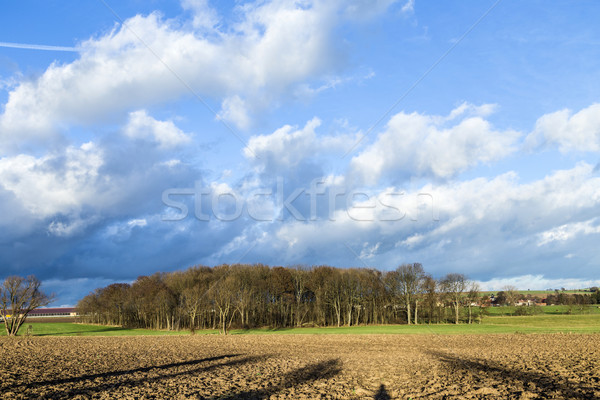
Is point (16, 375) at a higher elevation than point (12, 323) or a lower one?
higher

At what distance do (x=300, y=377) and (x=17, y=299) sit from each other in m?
68.4

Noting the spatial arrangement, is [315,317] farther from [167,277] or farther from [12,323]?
[12,323]

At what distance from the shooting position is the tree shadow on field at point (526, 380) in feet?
53.7

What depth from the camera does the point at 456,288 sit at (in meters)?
99.1

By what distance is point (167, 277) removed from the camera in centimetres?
11288

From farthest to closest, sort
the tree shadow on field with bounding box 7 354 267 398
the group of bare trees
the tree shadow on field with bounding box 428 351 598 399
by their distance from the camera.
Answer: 1. the group of bare trees
2. the tree shadow on field with bounding box 7 354 267 398
3. the tree shadow on field with bounding box 428 351 598 399

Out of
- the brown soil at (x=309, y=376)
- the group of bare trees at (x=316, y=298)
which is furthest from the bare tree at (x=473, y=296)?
the brown soil at (x=309, y=376)

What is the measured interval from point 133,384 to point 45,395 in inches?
156

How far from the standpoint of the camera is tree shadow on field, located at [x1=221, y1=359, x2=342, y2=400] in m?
17.9

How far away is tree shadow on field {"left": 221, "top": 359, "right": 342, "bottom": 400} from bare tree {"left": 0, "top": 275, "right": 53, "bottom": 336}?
63495mm

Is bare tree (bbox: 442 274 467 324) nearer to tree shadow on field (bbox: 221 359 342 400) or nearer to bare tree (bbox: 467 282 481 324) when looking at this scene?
bare tree (bbox: 467 282 481 324)

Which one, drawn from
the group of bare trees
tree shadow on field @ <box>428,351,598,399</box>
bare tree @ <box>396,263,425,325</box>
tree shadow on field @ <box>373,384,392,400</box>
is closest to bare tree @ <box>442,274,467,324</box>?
the group of bare trees

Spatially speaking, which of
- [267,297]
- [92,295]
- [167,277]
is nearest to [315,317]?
[267,297]

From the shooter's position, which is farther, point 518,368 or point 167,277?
point 167,277
